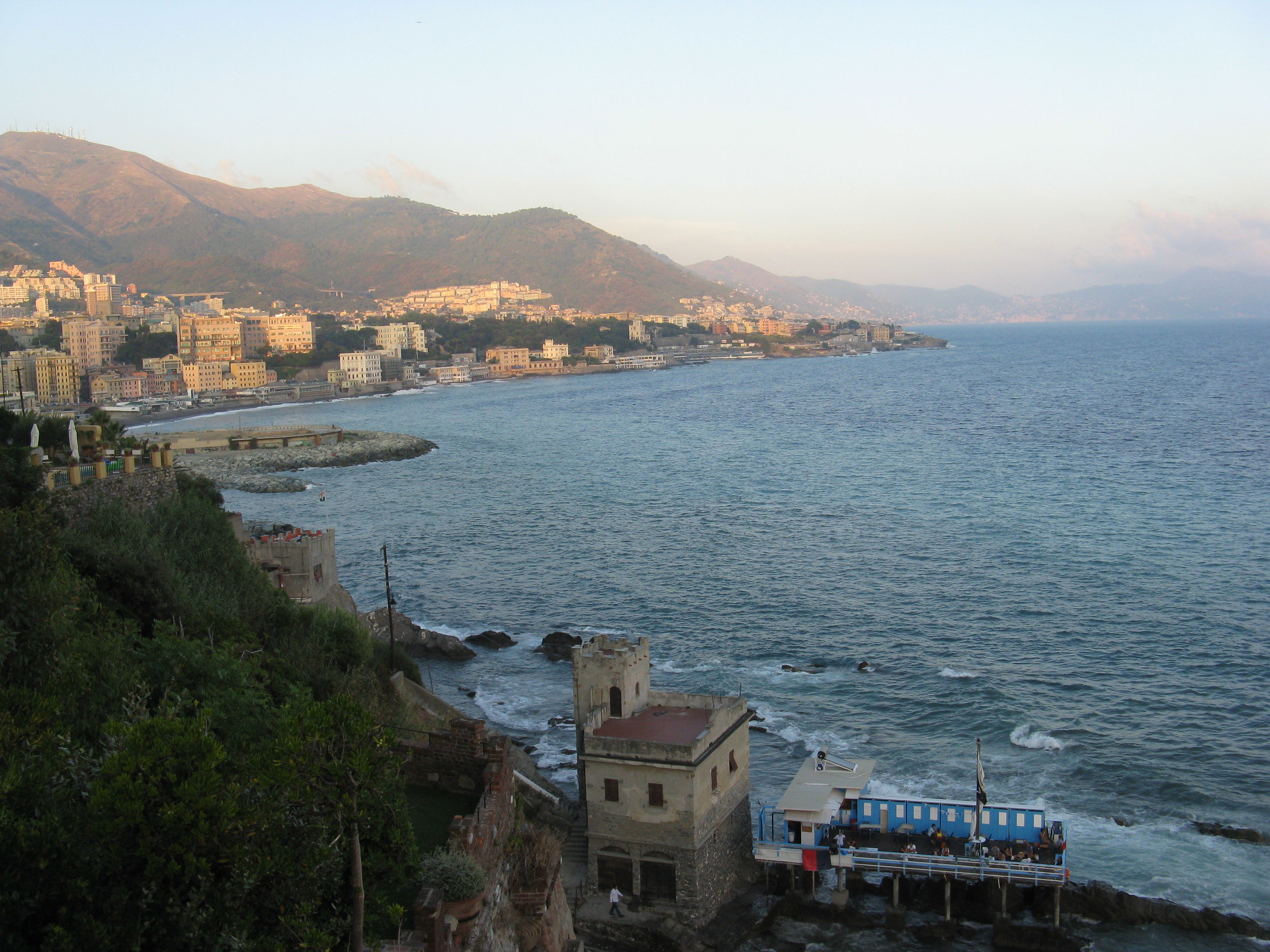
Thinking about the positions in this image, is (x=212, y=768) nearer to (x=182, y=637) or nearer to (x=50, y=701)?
(x=50, y=701)

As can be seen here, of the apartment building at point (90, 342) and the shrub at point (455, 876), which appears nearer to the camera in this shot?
the shrub at point (455, 876)

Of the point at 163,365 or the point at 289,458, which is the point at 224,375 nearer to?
the point at 163,365

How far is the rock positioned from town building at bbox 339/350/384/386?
279 feet

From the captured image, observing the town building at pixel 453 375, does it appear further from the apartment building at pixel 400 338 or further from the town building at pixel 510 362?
the apartment building at pixel 400 338

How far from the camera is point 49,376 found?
8094cm

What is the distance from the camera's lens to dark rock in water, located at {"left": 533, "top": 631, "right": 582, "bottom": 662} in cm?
2259

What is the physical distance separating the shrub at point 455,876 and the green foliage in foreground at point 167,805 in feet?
0.45

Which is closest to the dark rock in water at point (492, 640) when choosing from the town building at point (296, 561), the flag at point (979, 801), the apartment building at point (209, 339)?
the town building at point (296, 561)

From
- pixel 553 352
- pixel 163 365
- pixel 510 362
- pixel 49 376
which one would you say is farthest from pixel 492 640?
pixel 553 352

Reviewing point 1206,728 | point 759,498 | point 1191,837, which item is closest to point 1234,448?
point 759,498

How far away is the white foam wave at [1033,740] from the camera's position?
55.8 feet

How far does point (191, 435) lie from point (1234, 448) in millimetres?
55677

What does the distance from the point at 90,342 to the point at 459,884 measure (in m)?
110

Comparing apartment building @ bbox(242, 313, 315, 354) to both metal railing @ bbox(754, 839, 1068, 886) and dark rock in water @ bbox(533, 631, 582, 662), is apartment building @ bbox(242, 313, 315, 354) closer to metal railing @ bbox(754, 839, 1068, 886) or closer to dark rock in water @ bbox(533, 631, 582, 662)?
dark rock in water @ bbox(533, 631, 582, 662)
